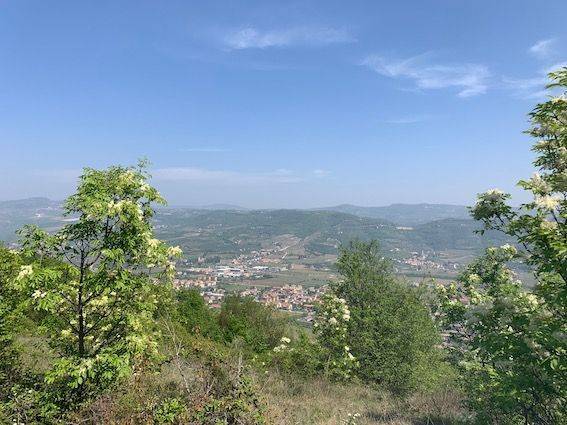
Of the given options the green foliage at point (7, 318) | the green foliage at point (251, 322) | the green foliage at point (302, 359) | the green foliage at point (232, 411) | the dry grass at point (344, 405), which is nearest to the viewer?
the green foliage at point (232, 411)

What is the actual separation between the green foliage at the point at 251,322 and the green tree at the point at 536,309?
2111 centimetres

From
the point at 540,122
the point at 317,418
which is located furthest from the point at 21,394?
the point at 540,122

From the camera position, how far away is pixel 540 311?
26.1 feet

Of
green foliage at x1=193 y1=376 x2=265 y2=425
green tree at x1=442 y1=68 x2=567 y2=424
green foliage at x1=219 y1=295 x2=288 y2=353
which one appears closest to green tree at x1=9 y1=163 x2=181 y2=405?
green foliage at x1=193 y1=376 x2=265 y2=425

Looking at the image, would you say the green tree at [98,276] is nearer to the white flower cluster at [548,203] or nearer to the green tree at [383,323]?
the white flower cluster at [548,203]

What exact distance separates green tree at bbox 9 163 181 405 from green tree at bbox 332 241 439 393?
50.3 ft

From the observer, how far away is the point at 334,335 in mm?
18344

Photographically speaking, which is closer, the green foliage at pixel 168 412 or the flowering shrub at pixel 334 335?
the green foliage at pixel 168 412

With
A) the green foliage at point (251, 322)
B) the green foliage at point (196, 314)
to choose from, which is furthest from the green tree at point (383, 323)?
the green foliage at point (196, 314)

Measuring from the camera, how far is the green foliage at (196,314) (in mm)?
28041

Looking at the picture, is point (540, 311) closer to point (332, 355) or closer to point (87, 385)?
point (87, 385)

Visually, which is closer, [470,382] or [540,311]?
[540,311]

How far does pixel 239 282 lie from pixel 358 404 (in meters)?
146

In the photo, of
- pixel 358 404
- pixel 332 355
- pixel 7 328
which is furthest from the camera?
pixel 332 355
